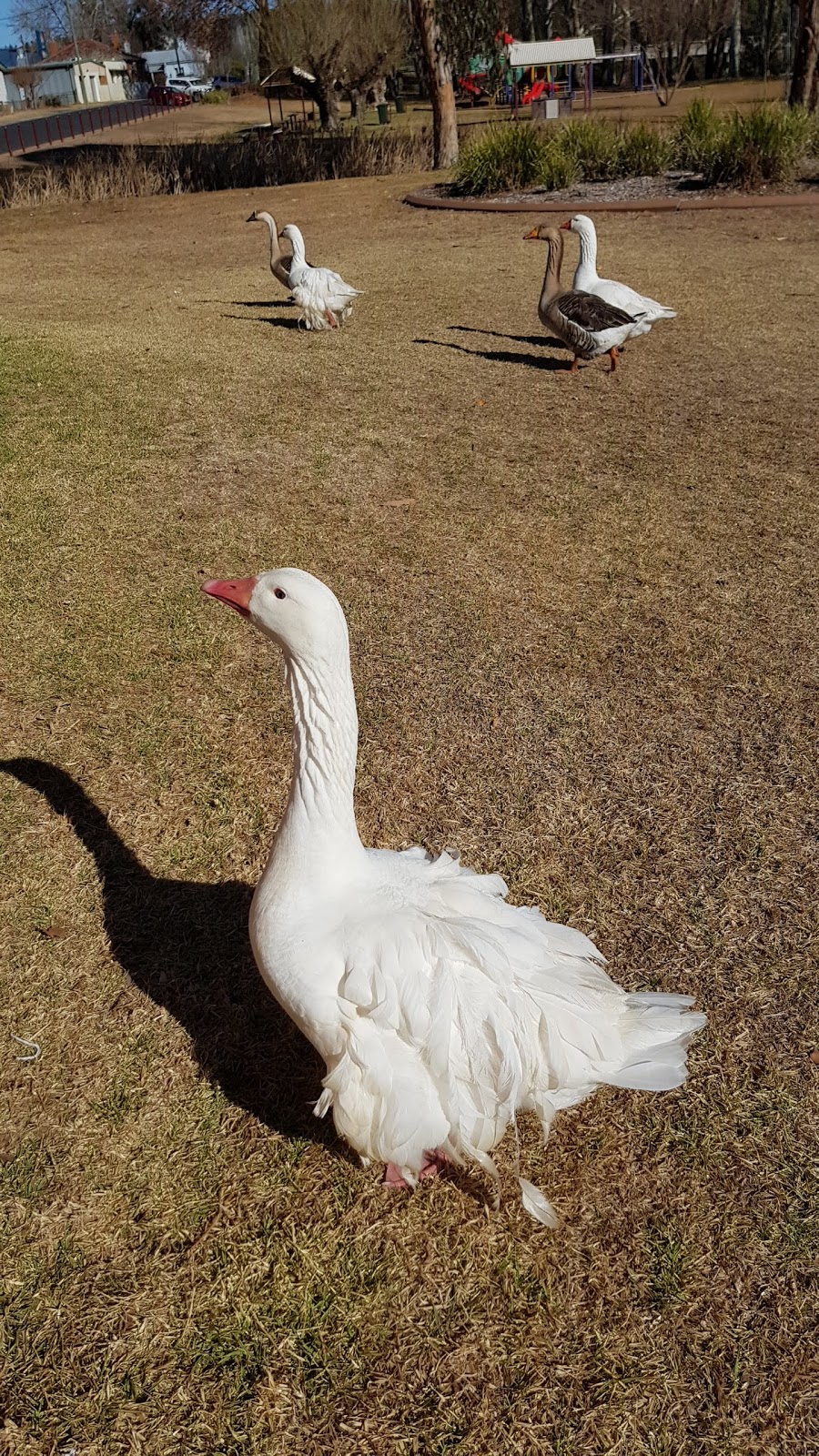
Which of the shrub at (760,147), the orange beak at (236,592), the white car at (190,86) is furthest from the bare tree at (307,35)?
the white car at (190,86)

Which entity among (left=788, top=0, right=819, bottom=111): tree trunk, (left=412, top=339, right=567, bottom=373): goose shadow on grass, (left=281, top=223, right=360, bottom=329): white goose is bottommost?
(left=412, top=339, right=567, bottom=373): goose shadow on grass

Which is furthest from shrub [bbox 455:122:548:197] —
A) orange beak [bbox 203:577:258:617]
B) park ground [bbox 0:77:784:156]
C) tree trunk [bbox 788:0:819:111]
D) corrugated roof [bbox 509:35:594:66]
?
corrugated roof [bbox 509:35:594:66]

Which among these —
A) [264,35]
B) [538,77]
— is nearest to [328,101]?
[264,35]

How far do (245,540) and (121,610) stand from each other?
1.00 meters

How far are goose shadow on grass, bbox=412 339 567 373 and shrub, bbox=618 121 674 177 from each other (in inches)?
421

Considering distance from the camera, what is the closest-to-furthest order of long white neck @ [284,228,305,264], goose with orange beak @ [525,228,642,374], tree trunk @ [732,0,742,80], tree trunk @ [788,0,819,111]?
goose with orange beak @ [525,228,642,374], long white neck @ [284,228,305,264], tree trunk @ [788,0,819,111], tree trunk @ [732,0,742,80]

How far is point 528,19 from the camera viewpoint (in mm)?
53438

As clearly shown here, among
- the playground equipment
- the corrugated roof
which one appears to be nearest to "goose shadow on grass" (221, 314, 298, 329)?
the playground equipment

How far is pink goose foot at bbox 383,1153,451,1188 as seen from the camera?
7.71ft

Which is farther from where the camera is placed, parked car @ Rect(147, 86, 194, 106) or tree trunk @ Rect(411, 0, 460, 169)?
parked car @ Rect(147, 86, 194, 106)

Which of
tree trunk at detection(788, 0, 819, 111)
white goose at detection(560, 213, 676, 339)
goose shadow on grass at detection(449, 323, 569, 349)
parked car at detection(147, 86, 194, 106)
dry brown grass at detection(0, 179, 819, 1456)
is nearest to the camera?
dry brown grass at detection(0, 179, 819, 1456)

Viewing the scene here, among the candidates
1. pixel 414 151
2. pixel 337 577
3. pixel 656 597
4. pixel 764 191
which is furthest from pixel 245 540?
pixel 414 151

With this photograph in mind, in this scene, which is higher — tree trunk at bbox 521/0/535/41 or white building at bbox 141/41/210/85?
white building at bbox 141/41/210/85

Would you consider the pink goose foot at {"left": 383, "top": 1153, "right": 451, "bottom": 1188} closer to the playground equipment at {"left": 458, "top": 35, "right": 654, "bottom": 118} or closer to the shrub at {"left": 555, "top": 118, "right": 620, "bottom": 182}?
the shrub at {"left": 555, "top": 118, "right": 620, "bottom": 182}
